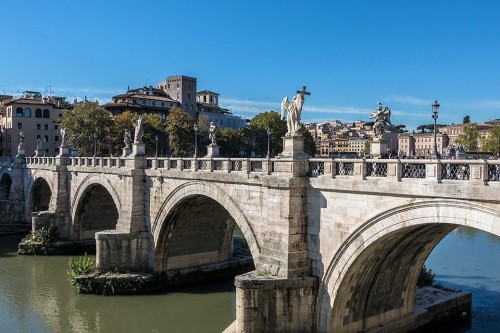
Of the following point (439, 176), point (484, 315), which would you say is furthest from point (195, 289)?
point (439, 176)

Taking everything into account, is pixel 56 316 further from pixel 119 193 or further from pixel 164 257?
pixel 119 193

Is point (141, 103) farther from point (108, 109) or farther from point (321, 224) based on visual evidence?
point (321, 224)

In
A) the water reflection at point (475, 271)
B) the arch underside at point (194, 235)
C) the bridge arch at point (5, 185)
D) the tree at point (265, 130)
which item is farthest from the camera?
the tree at point (265, 130)

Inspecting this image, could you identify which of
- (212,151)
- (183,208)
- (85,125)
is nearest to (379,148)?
(212,151)

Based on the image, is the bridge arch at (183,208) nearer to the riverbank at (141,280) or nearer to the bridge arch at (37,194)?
the riverbank at (141,280)

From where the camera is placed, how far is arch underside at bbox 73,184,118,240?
1320 inches

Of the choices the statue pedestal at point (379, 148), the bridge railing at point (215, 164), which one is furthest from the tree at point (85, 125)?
the statue pedestal at point (379, 148)

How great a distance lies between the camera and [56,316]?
2170cm

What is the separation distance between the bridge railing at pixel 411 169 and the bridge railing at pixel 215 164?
8.94 ft

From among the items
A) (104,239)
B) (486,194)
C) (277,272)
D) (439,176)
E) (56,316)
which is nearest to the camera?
(486,194)

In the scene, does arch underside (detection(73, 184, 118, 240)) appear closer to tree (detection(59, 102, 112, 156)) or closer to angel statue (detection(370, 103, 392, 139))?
tree (detection(59, 102, 112, 156))

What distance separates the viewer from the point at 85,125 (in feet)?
174

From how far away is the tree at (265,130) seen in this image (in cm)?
6247

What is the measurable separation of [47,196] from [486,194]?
41565mm
